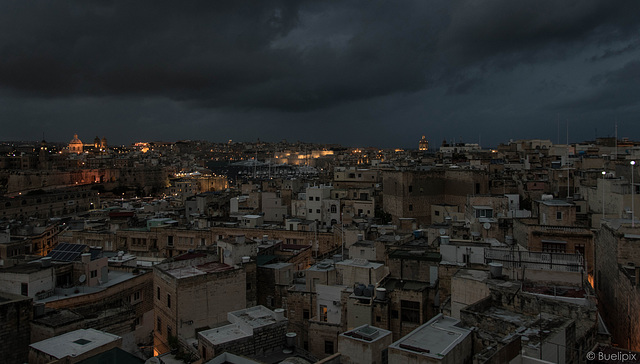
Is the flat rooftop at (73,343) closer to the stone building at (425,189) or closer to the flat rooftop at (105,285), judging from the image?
the flat rooftop at (105,285)

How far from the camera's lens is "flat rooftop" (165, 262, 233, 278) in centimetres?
1487

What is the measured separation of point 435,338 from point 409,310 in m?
4.41

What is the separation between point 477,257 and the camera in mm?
14211

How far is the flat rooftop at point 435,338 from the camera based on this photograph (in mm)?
8157

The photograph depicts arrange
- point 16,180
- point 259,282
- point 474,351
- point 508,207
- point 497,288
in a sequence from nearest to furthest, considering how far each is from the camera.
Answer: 1. point 474,351
2. point 497,288
3. point 259,282
4. point 508,207
5. point 16,180

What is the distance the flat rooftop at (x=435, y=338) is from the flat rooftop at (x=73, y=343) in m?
6.27

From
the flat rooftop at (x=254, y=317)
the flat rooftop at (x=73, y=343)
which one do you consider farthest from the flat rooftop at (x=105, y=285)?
the flat rooftop at (x=254, y=317)

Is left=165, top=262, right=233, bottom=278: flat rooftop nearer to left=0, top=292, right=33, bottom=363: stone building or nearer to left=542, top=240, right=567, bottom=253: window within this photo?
left=0, top=292, right=33, bottom=363: stone building

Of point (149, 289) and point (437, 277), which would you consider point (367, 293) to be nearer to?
point (437, 277)

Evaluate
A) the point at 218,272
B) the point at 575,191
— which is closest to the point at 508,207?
the point at 575,191

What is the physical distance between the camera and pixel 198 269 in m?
15.8

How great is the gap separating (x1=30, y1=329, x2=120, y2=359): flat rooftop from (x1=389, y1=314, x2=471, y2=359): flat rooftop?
6272mm

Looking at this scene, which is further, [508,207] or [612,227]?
[508,207]

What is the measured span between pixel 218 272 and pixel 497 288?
8.24 metres
